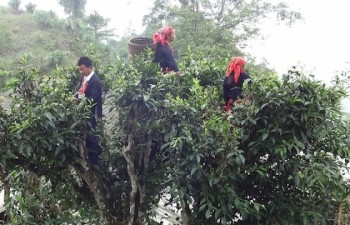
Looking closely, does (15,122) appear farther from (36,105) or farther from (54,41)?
(54,41)

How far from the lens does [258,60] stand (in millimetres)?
14500

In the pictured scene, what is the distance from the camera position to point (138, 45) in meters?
3.73

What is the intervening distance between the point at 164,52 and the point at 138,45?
0.27m

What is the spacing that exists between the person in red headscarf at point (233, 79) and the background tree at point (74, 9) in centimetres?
2120

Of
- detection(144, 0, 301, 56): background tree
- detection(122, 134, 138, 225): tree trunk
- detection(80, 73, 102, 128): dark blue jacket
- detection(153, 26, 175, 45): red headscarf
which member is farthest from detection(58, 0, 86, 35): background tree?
detection(122, 134, 138, 225): tree trunk

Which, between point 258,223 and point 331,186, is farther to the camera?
point 258,223

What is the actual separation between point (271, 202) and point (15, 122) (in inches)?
75.0

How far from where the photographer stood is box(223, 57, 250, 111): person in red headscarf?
10.5 ft

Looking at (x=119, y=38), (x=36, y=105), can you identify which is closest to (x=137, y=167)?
(x=36, y=105)

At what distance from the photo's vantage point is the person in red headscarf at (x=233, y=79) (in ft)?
10.5

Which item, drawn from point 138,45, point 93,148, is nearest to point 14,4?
point 138,45

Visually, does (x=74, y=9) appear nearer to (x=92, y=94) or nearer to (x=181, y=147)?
(x=92, y=94)

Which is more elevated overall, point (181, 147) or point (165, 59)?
point (165, 59)

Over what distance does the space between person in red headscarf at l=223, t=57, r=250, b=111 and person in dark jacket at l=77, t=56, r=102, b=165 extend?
1.06 m
